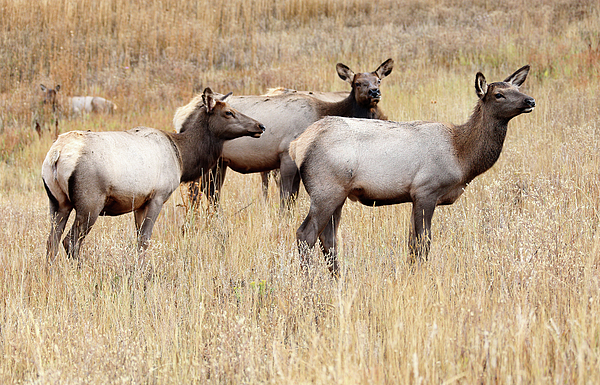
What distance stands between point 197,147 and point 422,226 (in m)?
3.02

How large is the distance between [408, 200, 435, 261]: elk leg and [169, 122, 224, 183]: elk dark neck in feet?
9.26

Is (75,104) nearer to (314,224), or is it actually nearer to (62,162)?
(62,162)

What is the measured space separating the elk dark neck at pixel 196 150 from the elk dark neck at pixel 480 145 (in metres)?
2.99

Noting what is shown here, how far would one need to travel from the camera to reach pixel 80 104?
16062 millimetres

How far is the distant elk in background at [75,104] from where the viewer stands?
1572 cm

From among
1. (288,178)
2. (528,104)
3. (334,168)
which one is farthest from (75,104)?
(528,104)

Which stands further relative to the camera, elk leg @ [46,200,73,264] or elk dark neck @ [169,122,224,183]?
elk dark neck @ [169,122,224,183]

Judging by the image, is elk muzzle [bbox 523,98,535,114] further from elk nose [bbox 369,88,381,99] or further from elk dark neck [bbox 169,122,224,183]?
elk dark neck [bbox 169,122,224,183]

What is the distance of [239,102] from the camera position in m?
8.88

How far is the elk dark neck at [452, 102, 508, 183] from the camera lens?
5.96 m

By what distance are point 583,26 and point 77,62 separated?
47.9 feet

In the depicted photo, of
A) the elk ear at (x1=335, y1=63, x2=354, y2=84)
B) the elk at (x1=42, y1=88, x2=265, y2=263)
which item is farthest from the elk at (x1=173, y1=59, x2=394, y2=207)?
the elk at (x1=42, y1=88, x2=265, y2=263)

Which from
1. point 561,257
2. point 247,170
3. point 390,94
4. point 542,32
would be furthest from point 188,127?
point 542,32

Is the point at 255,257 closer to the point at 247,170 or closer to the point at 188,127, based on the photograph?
the point at 188,127
